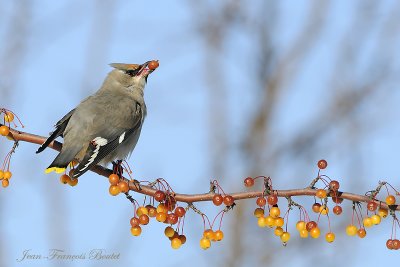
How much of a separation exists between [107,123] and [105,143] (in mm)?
296

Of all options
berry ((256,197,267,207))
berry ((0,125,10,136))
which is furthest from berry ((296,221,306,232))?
berry ((0,125,10,136))

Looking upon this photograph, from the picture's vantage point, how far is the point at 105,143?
6.00 meters

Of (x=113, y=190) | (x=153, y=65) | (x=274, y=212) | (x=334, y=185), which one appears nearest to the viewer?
(x=334, y=185)

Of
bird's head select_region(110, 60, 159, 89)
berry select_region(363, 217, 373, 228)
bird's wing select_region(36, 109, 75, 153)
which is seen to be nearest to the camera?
berry select_region(363, 217, 373, 228)

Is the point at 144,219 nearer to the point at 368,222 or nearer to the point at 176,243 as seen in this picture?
the point at 176,243

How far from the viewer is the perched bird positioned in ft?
18.0

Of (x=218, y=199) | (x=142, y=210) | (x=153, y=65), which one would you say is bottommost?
(x=142, y=210)

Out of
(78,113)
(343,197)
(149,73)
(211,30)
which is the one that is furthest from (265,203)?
(211,30)

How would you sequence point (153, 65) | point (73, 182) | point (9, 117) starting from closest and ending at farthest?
point (9, 117) < point (73, 182) < point (153, 65)

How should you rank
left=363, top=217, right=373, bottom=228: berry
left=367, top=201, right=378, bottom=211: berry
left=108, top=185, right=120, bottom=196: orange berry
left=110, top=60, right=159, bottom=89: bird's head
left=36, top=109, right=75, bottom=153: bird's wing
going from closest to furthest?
left=367, top=201, right=378, bottom=211: berry < left=363, top=217, right=373, bottom=228: berry < left=108, top=185, right=120, bottom=196: orange berry < left=36, top=109, right=75, bottom=153: bird's wing < left=110, top=60, right=159, bottom=89: bird's head

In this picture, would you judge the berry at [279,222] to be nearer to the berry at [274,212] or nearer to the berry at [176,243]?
the berry at [274,212]

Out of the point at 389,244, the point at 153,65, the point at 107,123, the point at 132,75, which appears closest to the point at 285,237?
the point at 389,244

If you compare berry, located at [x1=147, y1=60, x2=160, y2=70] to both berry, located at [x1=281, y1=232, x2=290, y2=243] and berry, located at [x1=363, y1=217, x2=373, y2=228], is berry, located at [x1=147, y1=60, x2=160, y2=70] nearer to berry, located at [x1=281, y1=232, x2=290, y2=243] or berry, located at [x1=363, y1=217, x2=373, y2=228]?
berry, located at [x1=281, y1=232, x2=290, y2=243]

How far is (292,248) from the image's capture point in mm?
10000
